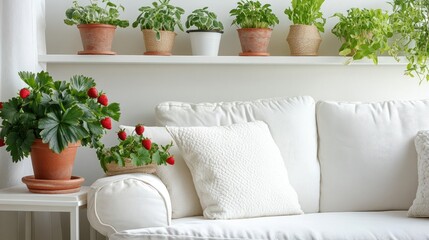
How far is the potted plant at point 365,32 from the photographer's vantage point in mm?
3383

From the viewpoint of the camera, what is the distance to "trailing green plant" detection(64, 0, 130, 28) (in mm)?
3344

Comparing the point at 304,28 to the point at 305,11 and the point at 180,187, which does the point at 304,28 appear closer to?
the point at 305,11

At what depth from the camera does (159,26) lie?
3.35 m

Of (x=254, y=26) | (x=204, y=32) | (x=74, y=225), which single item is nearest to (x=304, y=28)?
(x=254, y=26)

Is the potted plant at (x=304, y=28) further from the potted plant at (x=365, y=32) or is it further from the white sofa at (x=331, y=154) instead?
the white sofa at (x=331, y=154)

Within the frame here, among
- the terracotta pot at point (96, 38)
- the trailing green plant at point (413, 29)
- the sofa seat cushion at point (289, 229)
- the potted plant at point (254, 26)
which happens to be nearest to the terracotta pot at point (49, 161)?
the sofa seat cushion at point (289, 229)

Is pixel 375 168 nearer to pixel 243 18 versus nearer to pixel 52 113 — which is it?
pixel 243 18

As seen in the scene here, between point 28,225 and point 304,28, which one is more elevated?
point 304,28

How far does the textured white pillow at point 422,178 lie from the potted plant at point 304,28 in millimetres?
674

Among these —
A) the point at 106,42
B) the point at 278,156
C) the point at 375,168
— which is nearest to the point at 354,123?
the point at 375,168

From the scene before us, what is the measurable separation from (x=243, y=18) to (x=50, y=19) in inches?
36.7

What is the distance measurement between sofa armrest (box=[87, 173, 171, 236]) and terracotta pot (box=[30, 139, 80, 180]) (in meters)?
0.31

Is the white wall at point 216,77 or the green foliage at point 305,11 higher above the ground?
the green foliage at point 305,11

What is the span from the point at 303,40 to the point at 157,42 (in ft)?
2.22
